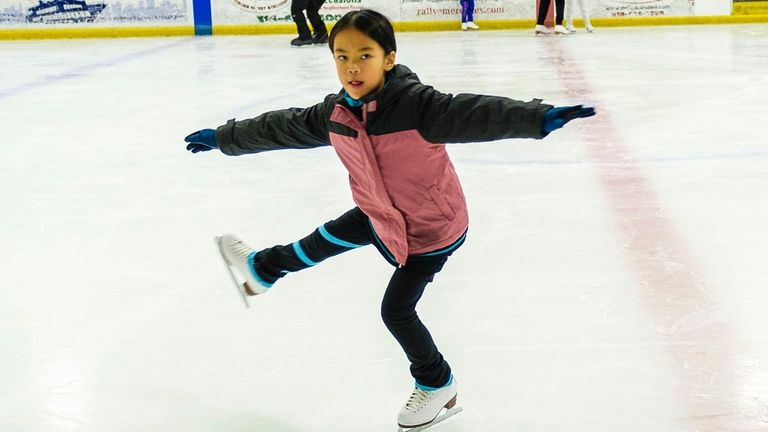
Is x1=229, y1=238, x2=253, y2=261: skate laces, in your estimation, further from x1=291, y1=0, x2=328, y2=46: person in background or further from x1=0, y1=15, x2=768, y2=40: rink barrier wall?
x1=0, y1=15, x2=768, y2=40: rink barrier wall

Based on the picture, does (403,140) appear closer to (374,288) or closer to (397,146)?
(397,146)

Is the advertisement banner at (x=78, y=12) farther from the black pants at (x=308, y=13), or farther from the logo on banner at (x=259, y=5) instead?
the black pants at (x=308, y=13)

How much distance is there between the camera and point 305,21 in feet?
32.4

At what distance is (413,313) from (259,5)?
33.5 feet

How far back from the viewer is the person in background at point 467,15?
11258 mm

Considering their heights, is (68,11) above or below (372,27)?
below

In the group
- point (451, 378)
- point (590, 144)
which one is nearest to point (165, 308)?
point (451, 378)

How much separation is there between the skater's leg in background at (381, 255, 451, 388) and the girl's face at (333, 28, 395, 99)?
0.33 m

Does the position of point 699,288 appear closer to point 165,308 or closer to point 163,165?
point 165,308

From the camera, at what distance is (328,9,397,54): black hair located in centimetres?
167

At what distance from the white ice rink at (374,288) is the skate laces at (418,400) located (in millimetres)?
75

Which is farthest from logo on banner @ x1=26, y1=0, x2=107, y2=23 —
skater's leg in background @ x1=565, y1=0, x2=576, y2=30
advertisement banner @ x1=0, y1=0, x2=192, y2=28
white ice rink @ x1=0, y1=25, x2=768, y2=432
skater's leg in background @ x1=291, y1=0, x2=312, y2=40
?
white ice rink @ x1=0, y1=25, x2=768, y2=432

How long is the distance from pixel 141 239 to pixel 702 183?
2.08 meters

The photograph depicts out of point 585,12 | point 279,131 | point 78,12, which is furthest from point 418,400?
point 78,12
